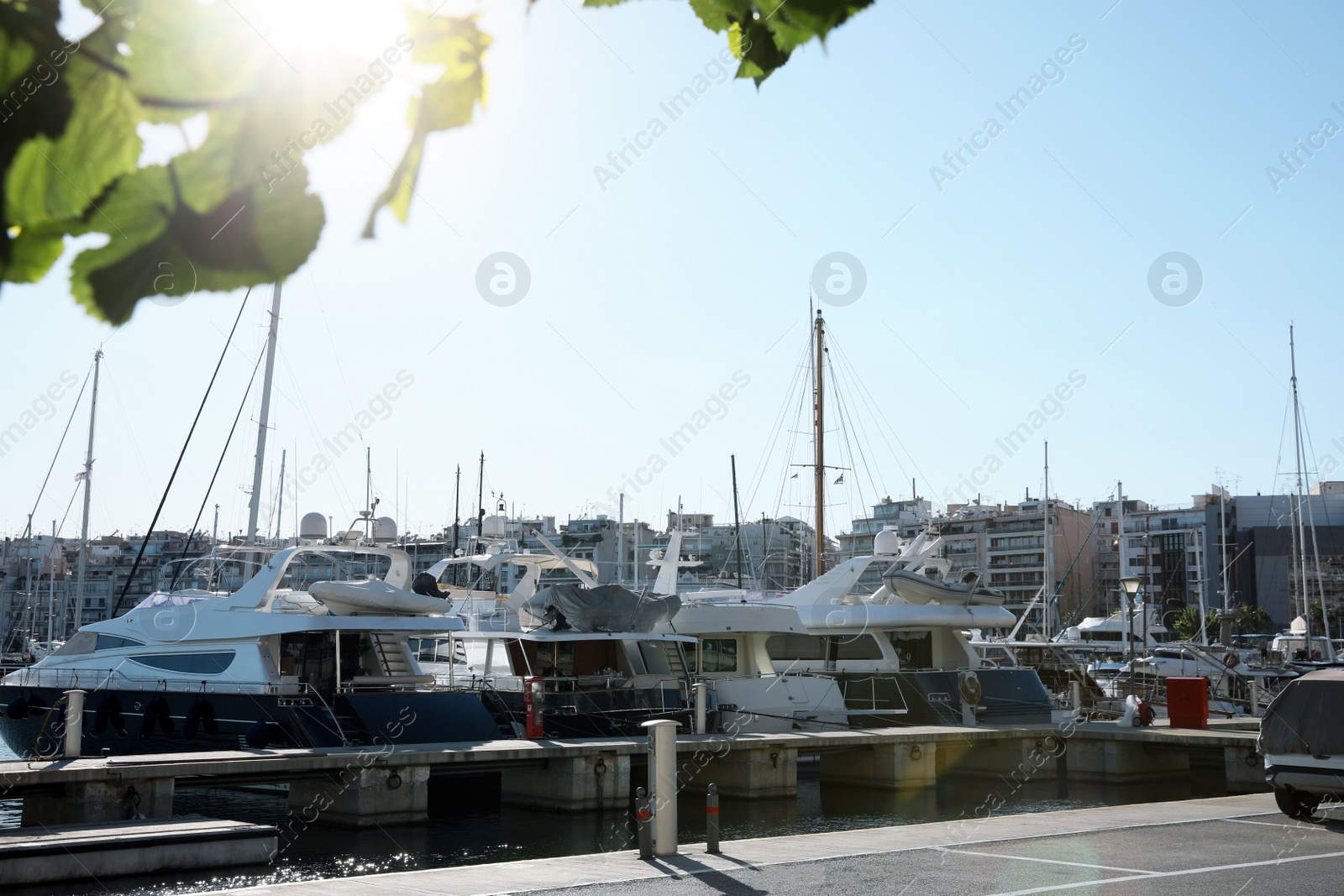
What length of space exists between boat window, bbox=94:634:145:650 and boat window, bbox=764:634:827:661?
45.3ft

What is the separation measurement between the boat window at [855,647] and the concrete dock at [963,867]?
1386cm

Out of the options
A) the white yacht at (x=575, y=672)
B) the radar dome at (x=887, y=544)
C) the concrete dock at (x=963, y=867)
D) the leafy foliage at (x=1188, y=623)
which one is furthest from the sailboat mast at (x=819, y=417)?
the leafy foliage at (x=1188, y=623)

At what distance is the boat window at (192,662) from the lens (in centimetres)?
2139

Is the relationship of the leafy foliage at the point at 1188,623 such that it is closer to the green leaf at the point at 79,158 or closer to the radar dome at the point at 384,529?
the radar dome at the point at 384,529

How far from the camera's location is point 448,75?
56.7 inches

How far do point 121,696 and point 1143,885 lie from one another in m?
18.4

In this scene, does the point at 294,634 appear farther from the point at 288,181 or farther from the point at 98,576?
the point at 98,576

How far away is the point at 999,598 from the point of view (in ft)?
95.8

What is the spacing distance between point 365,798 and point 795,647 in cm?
1361

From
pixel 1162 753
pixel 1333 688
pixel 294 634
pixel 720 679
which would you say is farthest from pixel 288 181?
pixel 1162 753

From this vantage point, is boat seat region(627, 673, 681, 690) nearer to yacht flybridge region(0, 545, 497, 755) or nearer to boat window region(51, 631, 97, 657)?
yacht flybridge region(0, 545, 497, 755)

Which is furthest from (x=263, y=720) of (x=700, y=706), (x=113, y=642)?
(x=700, y=706)

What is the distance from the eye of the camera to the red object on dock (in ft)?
86.9

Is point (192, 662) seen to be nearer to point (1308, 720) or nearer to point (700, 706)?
point (700, 706)
